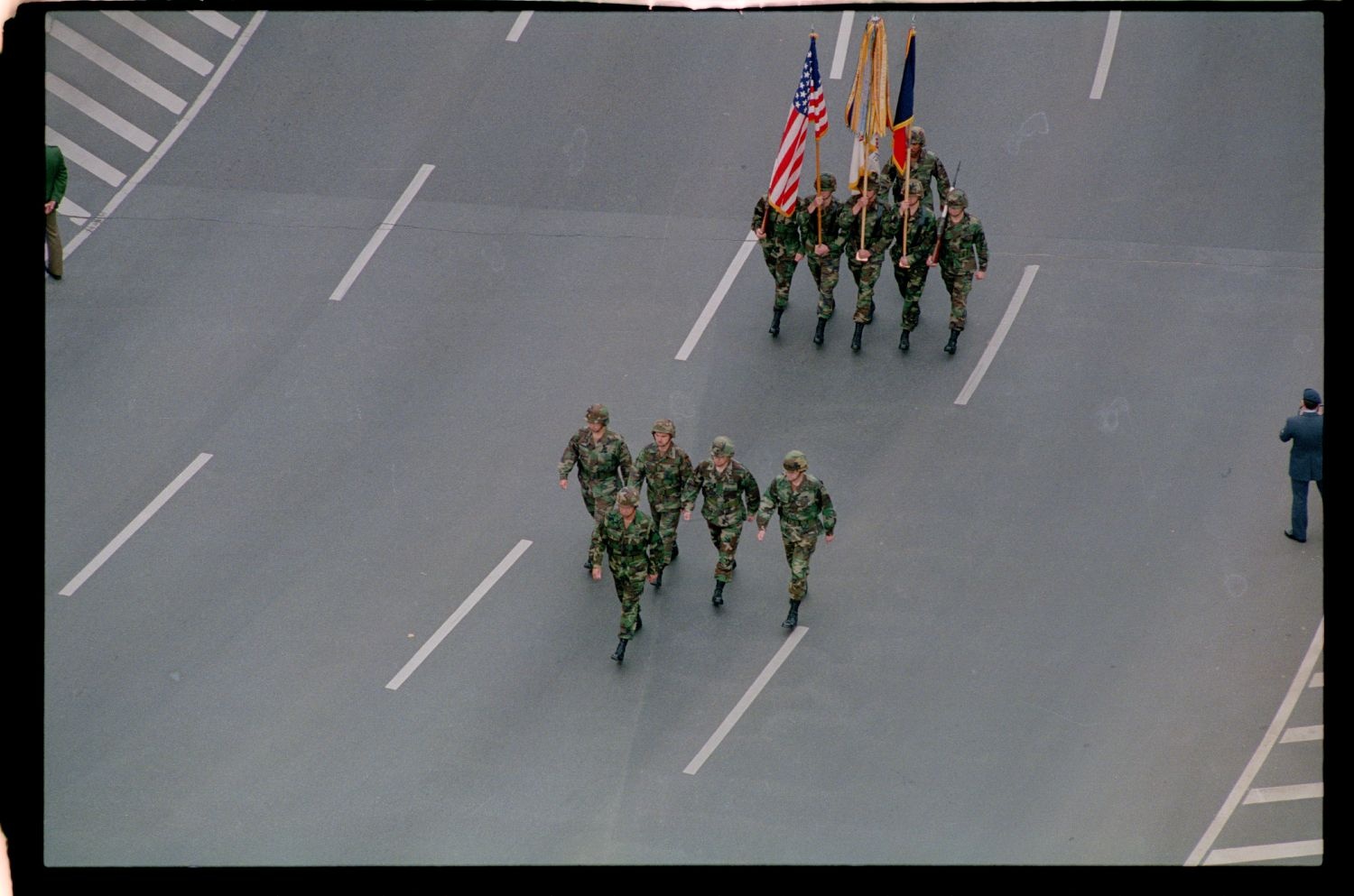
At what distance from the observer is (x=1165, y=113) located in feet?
93.0

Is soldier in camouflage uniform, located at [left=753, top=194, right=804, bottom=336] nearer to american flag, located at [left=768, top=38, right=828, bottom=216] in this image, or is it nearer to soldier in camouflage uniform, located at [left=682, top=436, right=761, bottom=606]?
american flag, located at [left=768, top=38, right=828, bottom=216]

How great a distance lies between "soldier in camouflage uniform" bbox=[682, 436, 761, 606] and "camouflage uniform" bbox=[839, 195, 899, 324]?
3.60 meters

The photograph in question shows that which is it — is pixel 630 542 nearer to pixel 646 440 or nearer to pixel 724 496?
pixel 724 496

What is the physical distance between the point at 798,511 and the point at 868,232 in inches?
173

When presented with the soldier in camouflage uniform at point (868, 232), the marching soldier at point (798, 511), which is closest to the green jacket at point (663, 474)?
the marching soldier at point (798, 511)

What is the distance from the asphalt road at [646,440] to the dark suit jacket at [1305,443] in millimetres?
824

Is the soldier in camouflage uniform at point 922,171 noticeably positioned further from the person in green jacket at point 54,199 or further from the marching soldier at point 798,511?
the person in green jacket at point 54,199

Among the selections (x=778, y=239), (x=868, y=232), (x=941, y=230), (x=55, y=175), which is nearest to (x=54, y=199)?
(x=55, y=175)

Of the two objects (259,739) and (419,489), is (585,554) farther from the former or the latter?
(259,739)

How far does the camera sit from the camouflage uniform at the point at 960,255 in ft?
81.8

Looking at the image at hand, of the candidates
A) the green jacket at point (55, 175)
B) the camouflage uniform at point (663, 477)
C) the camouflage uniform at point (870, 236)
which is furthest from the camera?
the green jacket at point (55, 175)

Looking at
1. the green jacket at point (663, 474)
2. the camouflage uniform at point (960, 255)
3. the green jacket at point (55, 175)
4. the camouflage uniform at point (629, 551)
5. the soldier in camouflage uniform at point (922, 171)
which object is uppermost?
the green jacket at point (55, 175)

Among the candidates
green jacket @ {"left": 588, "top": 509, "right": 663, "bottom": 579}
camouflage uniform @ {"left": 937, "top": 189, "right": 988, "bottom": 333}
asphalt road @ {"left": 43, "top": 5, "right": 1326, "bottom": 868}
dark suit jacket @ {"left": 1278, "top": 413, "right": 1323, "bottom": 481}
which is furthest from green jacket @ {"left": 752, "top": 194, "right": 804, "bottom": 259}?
dark suit jacket @ {"left": 1278, "top": 413, "right": 1323, "bottom": 481}
